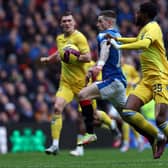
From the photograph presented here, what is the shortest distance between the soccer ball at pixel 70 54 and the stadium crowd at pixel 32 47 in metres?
5.57

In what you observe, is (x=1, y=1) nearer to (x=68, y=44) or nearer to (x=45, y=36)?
(x=45, y=36)

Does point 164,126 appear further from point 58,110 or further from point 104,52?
point 58,110

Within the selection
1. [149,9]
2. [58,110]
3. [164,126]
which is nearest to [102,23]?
[149,9]

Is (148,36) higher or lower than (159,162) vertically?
higher

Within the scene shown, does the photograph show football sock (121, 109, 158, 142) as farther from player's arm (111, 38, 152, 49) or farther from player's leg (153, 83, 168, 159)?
player's arm (111, 38, 152, 49)

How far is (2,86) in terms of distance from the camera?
70.6 ft

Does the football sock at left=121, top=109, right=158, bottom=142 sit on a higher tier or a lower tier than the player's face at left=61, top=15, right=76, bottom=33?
lower

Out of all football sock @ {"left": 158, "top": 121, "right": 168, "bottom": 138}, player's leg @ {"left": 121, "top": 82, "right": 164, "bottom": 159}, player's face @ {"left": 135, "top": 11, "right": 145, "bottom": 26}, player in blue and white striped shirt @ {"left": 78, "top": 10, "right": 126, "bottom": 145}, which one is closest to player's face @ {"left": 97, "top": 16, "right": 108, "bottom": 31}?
player in blue and white striped shirt @ {"left": 78, "top": 10, "right": 126, "bottom": 145}

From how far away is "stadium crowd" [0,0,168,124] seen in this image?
2150 cm

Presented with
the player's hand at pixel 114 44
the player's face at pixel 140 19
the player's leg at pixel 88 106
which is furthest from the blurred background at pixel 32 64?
the player's hand at pixel 114 44

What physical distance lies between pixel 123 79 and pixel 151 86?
149 cm

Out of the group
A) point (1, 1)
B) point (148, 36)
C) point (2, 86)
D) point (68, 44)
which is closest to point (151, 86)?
point (148, 36)

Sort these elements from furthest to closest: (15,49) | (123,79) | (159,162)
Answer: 1. (15,49)
2. (123,79)
3. (159,162)

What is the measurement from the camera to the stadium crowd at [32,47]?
21500mm
